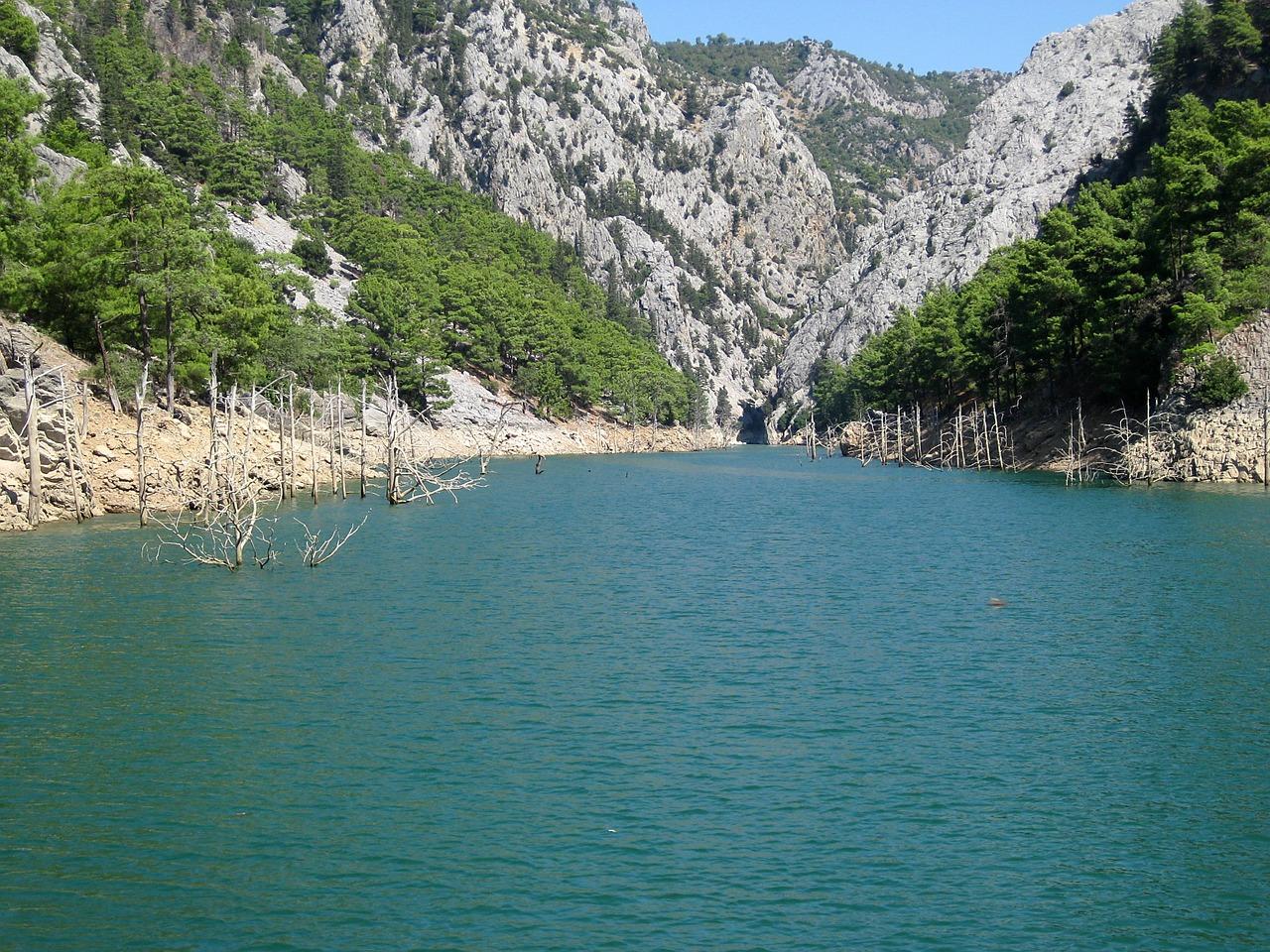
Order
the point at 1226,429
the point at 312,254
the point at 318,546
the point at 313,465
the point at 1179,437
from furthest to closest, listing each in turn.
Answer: the point at 312,254 < the point at 1179,437 < the point at 1226,429 < the point at 313,465 < the point at 318,546

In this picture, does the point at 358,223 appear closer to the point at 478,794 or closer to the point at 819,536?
the point at 819,536

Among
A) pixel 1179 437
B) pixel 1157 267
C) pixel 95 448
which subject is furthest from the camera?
pixel 1157 267

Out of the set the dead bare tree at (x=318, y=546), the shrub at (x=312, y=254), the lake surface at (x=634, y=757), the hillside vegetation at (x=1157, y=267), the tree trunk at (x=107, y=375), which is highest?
the shrub at (x=312, y=254)

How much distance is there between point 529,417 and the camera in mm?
144500

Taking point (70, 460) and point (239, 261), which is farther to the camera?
point (239, 261)

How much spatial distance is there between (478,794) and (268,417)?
67.3 meters

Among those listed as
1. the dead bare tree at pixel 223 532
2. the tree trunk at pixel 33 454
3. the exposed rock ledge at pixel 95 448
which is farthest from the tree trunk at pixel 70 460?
the dead bare tree at pixel 223 532

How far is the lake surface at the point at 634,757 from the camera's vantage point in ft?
48.7

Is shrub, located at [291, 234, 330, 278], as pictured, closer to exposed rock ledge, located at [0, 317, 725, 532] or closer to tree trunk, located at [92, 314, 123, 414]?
exposed rock ledge, located at [0, 317, 725, 532]

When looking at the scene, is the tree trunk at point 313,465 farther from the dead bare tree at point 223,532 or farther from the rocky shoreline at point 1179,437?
the rocky shoreline at point 1179,437

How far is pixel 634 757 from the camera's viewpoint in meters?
20.9

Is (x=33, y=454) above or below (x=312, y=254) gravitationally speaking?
below

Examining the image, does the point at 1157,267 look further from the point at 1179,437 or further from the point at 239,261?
the point at 239,261

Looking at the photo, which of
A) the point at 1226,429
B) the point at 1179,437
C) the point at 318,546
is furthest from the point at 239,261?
the point at 1226,429
